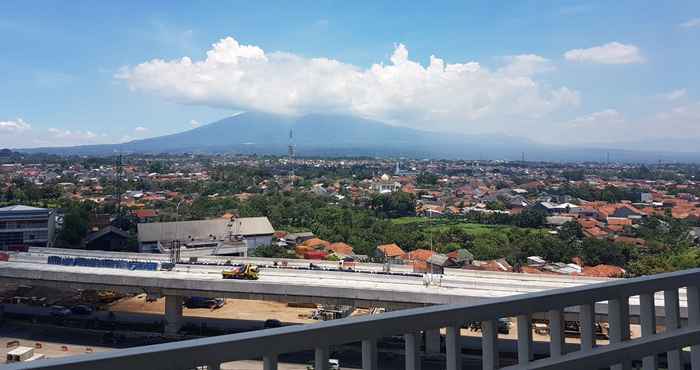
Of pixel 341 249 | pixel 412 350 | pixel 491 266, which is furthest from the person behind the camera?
pixel 341 249

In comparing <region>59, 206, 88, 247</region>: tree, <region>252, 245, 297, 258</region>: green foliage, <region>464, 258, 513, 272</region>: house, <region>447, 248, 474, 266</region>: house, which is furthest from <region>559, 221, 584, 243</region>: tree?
<region>59, 206, 88, 247</region>: tree

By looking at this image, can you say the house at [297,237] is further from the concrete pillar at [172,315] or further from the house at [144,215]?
the concrete pillar at [172,315]

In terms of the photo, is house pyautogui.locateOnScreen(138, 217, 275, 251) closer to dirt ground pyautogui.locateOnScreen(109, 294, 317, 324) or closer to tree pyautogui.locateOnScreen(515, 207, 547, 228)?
dirt ground pyautogui.locateOnScreen(109, 294, 317, 324)

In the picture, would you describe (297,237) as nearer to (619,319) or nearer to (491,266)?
(491,266)

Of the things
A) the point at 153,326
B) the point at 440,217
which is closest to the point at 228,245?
the point at 153,326

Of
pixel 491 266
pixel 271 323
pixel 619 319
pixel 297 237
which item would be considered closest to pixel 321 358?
pixel 619 319

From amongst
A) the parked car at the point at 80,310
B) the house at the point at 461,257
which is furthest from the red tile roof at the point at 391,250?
the parked car at the point at 80,310
